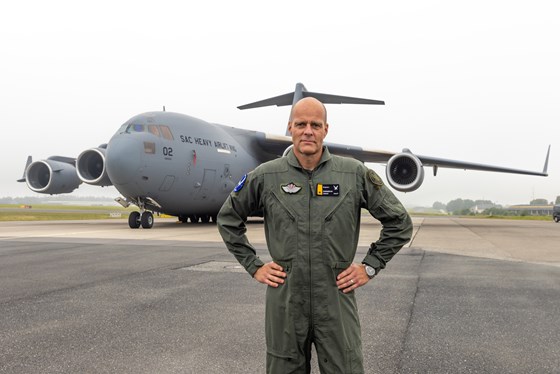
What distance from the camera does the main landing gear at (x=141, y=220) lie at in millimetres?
17688

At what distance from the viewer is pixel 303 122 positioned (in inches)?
95.3

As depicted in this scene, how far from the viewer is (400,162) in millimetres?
19781

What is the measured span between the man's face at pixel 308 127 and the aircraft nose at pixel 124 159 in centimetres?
1410

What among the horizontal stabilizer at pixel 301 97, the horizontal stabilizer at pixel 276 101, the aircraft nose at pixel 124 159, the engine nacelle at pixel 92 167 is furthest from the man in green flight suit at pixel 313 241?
the horizontal stabilizer at pixel 276 101

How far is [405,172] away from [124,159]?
37.6ft

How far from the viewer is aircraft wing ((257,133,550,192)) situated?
19234mm

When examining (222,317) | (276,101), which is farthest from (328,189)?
(276,101)

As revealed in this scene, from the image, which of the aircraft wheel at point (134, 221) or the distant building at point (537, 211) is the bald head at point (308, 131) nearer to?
the aircraft wheel at point (134, 221)

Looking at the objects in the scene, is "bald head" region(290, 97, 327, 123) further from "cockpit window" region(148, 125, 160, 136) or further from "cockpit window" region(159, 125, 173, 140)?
"cockpit window" region(159, 125, 173, 140)

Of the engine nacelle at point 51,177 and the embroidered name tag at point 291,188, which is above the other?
the embroidered name tag at point 291,188

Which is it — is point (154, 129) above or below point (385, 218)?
above

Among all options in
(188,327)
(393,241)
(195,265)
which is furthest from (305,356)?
(195,265)

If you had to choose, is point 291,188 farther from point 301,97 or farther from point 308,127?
point 301,97

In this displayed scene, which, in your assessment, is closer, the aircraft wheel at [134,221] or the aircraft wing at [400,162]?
the aircraft wheel at [134,221]
